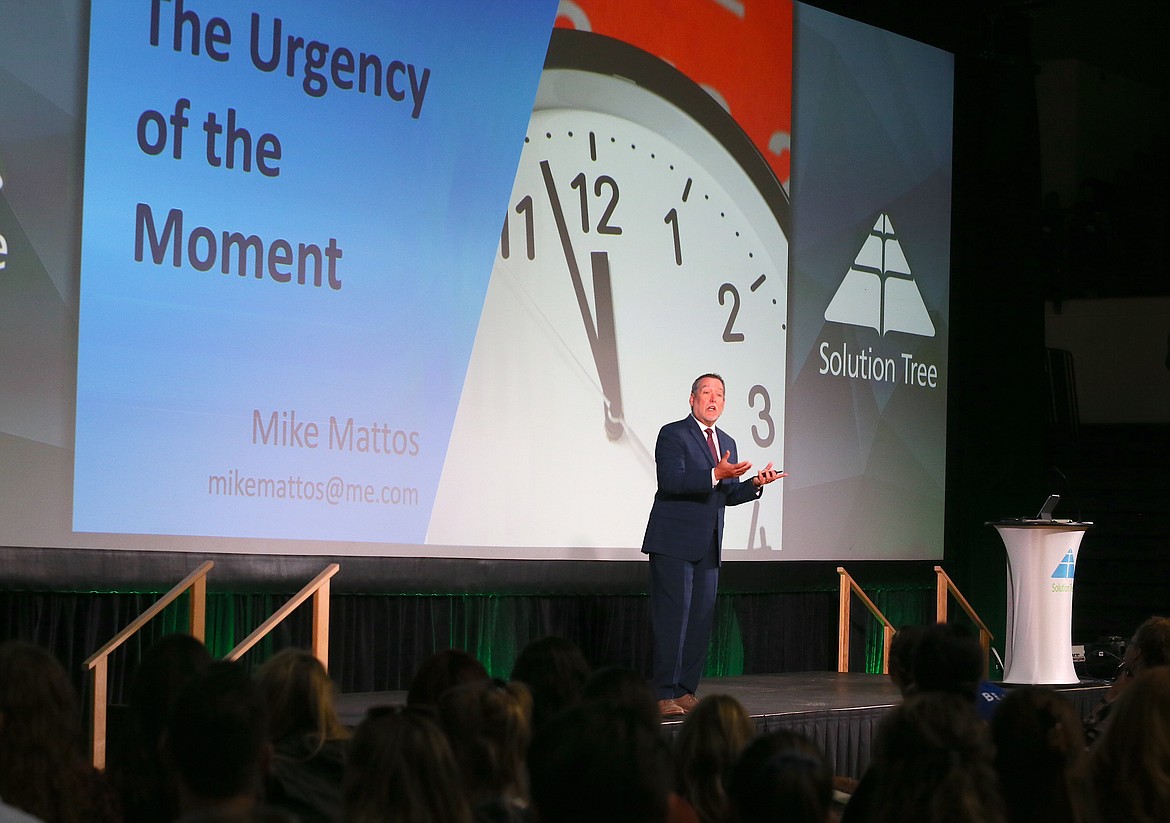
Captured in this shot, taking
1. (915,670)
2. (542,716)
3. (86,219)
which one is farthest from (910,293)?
(542,716)

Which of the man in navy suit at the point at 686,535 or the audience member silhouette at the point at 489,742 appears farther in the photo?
the man in navy suit at the point at 686,535

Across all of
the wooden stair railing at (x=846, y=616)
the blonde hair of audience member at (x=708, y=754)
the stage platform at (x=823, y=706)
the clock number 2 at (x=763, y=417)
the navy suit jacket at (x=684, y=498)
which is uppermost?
the clock number 2 at (x=763, y=417)

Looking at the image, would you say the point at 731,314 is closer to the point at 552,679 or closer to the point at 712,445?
the point at 712,445

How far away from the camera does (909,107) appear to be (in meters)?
8.73

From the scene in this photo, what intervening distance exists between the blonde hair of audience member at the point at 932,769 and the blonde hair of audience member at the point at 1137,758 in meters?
0.27

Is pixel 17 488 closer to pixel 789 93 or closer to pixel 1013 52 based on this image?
pixel 789 93

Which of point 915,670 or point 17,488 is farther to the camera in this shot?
point 17,488

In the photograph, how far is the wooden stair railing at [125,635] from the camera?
5086 mm

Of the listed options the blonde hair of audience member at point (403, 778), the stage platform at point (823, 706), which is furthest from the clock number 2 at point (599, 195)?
the blonde hair of audience member at point (403, 778)

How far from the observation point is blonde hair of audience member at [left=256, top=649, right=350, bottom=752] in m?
2.55

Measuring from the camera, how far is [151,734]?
2518 mm

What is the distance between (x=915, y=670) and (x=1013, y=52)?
22.0 feet

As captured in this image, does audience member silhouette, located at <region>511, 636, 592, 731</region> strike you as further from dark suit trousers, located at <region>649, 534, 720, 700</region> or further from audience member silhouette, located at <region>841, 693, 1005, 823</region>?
dark suit trousers, located at <region>649, 534, 720, 700</region>

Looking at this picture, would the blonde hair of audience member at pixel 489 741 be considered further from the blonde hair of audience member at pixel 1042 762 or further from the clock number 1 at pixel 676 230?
the clock number 1 at pixel 676 230
